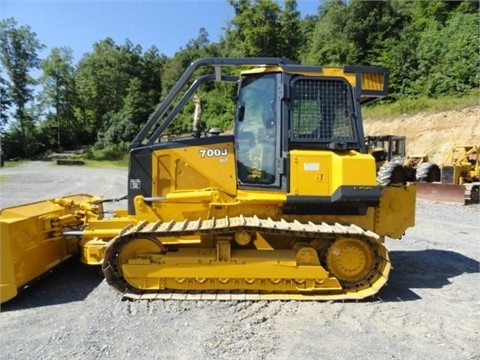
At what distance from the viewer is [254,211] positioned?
5.08 m

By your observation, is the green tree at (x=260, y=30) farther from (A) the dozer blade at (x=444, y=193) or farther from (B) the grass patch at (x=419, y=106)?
(A) the dozer blade at (x=444, y=193)

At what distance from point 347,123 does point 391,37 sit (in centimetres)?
3337

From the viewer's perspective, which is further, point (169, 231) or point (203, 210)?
point (203, 210)

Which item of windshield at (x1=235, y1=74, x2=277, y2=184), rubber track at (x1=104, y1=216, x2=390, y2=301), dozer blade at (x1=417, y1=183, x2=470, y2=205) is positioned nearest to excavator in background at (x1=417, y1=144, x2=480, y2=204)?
dozer blade at (x1=417, y1=183, x2=470, y2=205)

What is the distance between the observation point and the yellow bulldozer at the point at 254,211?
4.64m

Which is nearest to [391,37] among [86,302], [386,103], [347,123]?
[386,103]

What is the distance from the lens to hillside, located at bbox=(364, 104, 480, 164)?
1939 centimetres

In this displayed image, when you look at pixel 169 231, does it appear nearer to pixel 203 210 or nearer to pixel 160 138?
pixel 203 210

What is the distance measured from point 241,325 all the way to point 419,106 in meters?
22.5

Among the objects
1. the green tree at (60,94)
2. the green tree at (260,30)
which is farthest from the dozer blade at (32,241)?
the green tree at (60,94)

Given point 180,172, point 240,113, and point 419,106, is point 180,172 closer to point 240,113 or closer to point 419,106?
point 240,113

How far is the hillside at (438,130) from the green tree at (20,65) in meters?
36.9

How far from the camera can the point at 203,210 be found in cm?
513

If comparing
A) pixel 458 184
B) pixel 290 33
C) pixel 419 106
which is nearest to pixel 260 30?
pixel 290 33
